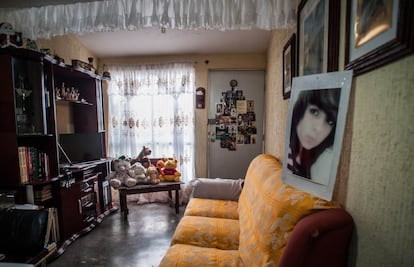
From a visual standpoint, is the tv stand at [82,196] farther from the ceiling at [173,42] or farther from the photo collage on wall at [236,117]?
the photo collage on wall at [236,117]

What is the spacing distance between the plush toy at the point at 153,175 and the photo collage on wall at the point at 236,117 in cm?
120

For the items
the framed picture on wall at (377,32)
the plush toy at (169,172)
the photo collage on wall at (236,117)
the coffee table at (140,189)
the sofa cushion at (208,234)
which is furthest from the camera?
the photo collage on wall at (236,117)

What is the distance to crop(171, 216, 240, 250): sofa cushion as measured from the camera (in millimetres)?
1532

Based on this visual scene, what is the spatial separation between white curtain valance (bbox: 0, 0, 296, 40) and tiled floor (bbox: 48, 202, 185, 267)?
201cm

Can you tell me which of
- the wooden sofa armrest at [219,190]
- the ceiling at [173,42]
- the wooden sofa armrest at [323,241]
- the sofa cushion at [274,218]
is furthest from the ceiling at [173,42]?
the wooden sofa armrest at [323,241]

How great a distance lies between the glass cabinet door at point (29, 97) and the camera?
189 centimetres

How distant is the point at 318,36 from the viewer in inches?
42.1

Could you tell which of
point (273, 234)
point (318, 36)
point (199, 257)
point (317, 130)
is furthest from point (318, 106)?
point (199, 257)

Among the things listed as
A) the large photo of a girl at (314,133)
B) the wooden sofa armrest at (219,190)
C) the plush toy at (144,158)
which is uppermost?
the large photo of a girl at (314,133)

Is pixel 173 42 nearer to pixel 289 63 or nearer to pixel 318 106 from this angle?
pixel 289 63

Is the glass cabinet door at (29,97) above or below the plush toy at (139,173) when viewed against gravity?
above

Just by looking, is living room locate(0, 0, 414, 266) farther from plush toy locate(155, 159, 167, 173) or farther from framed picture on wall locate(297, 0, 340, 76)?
plush toy locate(155, 159, 167, 173)

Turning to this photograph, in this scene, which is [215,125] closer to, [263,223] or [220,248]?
[220,248]

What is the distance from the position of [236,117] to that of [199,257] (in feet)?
7.55
